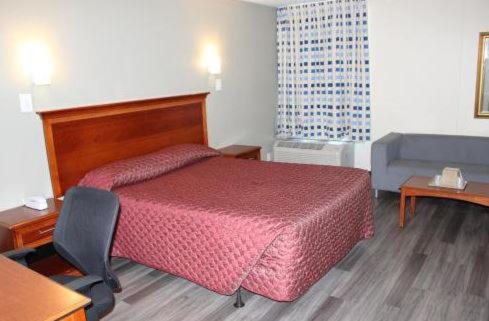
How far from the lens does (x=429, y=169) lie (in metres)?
4.44

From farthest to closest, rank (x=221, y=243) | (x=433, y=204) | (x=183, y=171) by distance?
1. (x=433, y=204)
2. (x=183, y=171)
3. (x=221, y=243)

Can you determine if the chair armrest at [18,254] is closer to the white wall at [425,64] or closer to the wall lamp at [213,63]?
the wall lamp at [213,63]

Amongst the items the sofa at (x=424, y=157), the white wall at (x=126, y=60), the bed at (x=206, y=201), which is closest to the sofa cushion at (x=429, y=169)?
the sofa at (x=424, y=157)

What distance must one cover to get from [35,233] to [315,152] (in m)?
3.54

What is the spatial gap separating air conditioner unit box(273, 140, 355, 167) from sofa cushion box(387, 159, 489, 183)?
0.80 metres

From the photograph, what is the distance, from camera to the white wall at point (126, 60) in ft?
10.3

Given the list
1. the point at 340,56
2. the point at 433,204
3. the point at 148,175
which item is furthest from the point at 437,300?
the point at 340,56

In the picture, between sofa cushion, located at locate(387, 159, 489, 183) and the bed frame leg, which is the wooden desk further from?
sofa cushion, located at locate(387, 159, 489, 183)

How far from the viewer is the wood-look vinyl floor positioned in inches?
105

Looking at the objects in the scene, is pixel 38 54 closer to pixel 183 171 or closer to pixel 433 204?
pixel 183 171

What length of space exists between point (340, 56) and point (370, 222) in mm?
2637

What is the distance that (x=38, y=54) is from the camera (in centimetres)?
322

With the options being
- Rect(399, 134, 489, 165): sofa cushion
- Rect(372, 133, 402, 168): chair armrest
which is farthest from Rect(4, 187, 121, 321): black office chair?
Rect(399, 134, 489, 165): sofa cushion

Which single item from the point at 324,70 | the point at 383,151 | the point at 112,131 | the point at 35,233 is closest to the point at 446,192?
the point at 383,151
